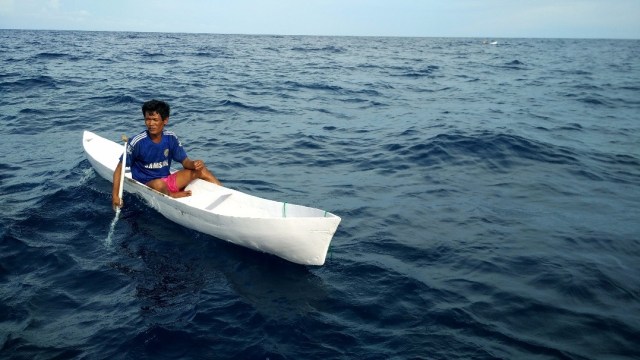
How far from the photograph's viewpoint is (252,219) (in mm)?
5488

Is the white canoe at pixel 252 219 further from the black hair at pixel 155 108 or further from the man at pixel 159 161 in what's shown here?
the black hair at pixel 155 108

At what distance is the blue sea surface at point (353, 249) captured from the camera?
4.31 m

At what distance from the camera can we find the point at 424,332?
4.38 metres

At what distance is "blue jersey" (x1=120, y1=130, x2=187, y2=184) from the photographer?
690 cm

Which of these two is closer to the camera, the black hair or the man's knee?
the black hair

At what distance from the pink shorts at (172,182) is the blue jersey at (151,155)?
0.32ft

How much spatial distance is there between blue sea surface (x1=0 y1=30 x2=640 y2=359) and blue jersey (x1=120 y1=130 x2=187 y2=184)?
2.41ft

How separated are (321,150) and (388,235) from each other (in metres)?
5.09

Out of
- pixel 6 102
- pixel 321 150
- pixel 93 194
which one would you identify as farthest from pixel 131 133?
pixel 6 102

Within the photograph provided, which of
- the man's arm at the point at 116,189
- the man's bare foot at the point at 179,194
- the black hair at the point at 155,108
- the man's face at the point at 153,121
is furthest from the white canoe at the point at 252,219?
the black hair at the point at 155,108

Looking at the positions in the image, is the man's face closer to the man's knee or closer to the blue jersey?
the blue jersey

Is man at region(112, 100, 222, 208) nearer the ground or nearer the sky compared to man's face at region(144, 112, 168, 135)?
nearer the ground

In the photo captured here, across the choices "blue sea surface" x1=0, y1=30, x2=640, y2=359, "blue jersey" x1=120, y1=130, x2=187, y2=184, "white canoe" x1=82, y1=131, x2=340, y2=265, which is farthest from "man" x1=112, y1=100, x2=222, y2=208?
"blue sea surface" x1=0, y1=30, x2=640, y2=359

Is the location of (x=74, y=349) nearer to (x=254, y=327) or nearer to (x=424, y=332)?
(x=254, y=327)
